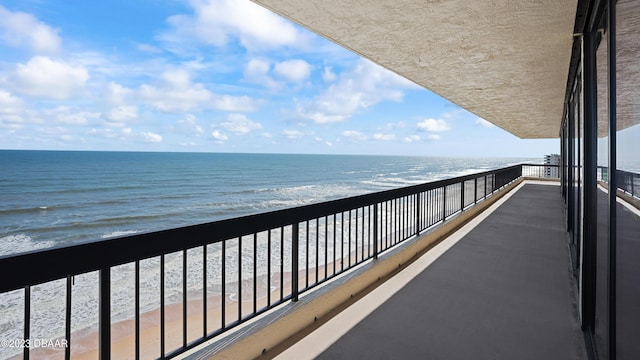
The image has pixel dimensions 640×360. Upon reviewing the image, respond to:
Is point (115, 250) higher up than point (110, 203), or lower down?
higher up

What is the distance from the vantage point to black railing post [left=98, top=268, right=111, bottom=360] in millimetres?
1137

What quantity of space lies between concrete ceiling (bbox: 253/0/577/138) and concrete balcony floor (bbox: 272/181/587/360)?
202 centimetres

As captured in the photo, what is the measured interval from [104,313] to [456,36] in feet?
9.58

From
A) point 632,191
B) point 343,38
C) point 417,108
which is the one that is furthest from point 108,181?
point 417,108

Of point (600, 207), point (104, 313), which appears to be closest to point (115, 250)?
point (104, 313)

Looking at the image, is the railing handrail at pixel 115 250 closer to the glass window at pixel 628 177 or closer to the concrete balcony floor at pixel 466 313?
the concrete balcony floor at pixel 466 313

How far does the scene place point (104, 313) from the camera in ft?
3.80

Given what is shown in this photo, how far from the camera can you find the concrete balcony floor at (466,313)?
1854 millimetres

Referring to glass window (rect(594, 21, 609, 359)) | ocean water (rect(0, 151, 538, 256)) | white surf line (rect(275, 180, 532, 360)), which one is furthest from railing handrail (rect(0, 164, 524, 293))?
ocean water (rect(0, 151, 538, 256))

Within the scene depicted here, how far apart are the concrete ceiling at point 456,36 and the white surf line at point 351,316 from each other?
205cm

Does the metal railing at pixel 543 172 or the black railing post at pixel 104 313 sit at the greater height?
the metal railing at pixel 543 172

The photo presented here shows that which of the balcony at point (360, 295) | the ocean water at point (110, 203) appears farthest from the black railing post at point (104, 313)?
the ocean water at point (110, 203)

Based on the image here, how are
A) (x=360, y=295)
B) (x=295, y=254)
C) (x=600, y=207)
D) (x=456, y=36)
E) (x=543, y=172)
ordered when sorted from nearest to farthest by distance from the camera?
1. (x=600, y=207)
2. (x=295, y=254)
3. (x=360, y=295)
4. (x=456, y=36)
5. (x=543, y=172)

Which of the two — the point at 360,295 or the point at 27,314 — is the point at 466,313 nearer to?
the point at 360,295
